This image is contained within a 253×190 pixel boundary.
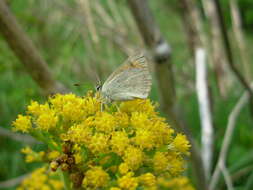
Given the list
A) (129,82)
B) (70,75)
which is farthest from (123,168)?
(70,75)

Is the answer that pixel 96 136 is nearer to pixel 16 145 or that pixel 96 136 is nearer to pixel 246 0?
pixel 16 145

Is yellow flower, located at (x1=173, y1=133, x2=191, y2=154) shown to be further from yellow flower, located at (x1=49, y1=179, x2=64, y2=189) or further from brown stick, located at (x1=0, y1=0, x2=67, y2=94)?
yellow flower, located at (x1=49, y1=179, x2=64, y2=189)

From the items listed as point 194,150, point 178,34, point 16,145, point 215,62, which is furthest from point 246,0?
point 194,150

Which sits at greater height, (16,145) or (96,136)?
(16,145)

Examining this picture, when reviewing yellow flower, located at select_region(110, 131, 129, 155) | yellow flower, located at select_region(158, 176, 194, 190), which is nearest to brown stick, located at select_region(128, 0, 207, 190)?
yellow flower, located at select_region(158, 176, 194, 190)

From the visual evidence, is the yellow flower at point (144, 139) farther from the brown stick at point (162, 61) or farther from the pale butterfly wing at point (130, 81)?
the brown stick at point (162, 61)

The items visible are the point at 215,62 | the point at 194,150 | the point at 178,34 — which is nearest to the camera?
the point at 194,150

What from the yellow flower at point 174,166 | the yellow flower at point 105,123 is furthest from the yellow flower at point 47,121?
the yellow flower at point 174,166

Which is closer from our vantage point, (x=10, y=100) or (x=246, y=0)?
(x=10, y=100)
